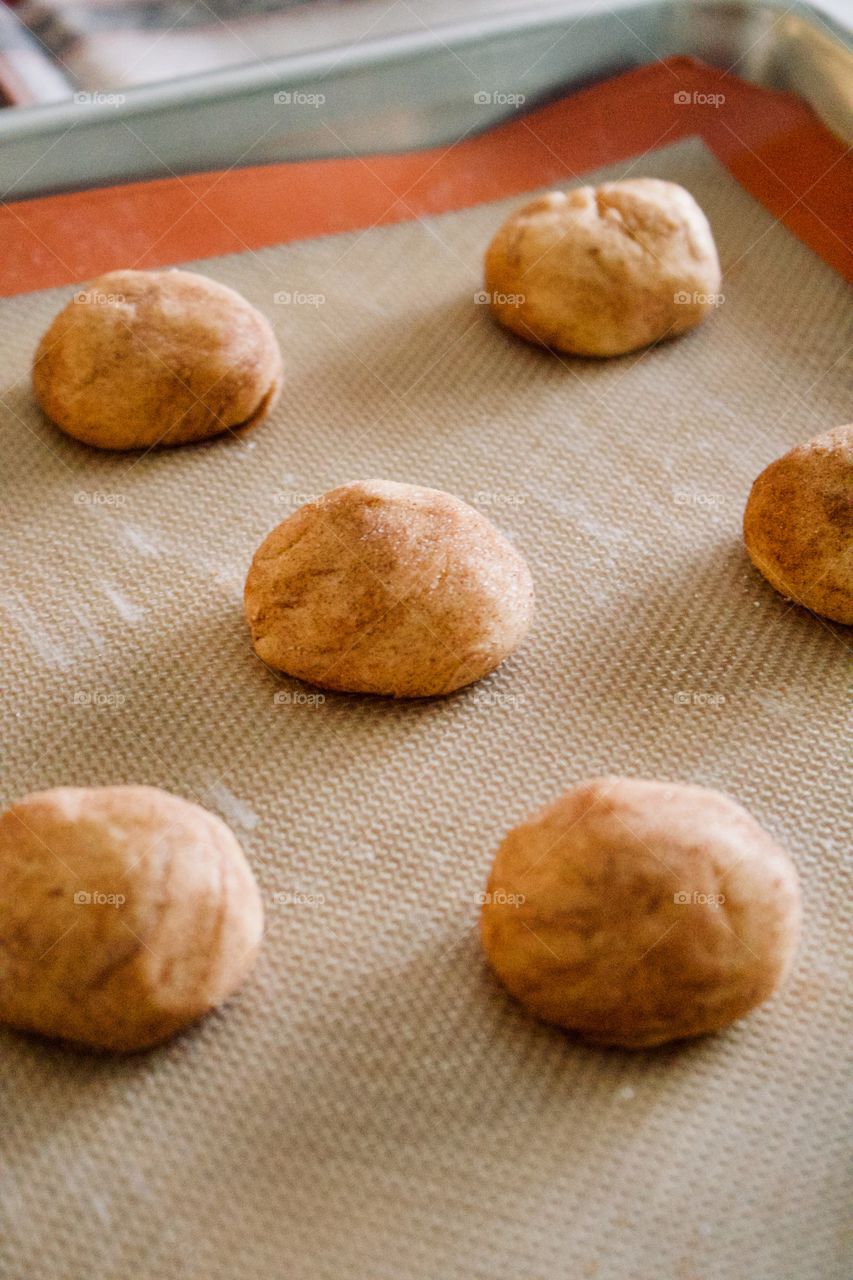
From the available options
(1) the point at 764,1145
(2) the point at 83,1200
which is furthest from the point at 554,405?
(2) the point at 83,1200
